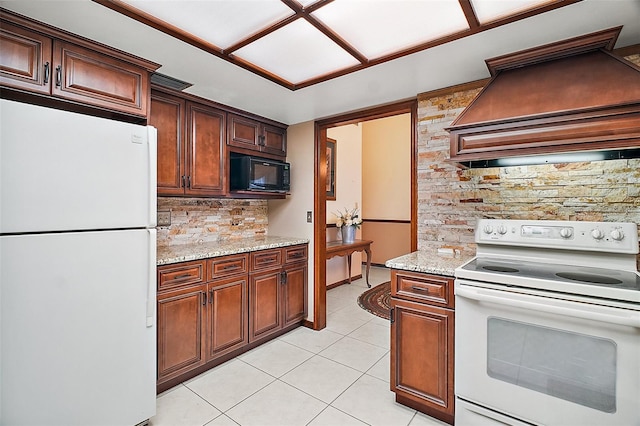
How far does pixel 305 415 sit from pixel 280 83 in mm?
2324

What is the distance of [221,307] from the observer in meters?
2.55

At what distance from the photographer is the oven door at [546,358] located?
4.43ft

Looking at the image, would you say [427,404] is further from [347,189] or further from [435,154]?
[347,189]

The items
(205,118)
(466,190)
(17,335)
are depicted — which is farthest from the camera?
(205,118)

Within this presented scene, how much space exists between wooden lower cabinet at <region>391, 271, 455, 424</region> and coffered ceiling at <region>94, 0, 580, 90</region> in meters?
1.40

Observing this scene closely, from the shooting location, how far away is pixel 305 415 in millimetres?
1953

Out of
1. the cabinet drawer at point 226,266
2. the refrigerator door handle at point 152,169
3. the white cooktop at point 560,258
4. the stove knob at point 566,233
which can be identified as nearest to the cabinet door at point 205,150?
the cabinet drawer at point 226,266

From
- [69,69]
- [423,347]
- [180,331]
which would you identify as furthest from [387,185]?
[69,69]

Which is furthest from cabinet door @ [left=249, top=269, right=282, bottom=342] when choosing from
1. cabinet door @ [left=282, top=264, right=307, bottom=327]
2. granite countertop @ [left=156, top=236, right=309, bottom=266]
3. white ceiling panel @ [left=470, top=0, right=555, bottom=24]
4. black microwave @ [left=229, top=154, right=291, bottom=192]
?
white ceiling panel @ [left=470, top=0, right=555, bottom=24]

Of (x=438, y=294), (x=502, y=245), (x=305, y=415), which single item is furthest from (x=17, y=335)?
(x=502, y=245)

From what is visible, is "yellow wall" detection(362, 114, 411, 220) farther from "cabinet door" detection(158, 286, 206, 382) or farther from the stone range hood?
"cabinet door" detection(158, 286, 206, 382)

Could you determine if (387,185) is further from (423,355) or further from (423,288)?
(423,355)

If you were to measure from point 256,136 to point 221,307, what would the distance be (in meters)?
1.72

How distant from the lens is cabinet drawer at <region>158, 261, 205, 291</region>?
2.15 meters
